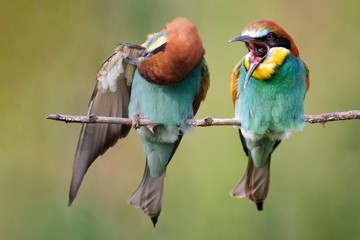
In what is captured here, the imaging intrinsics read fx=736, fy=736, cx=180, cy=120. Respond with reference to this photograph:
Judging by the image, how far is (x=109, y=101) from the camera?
7.14 feet

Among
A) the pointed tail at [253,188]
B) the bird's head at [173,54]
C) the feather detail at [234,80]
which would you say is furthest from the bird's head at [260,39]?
the pointed tail at [253,188]

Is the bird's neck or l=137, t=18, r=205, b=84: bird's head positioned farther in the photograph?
the bird's neck

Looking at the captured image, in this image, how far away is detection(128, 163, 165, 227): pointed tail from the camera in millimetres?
2160

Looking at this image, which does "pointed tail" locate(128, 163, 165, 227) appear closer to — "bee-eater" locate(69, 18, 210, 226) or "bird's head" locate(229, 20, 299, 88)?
"bee-eater" locate(69, 18, 210, 226)

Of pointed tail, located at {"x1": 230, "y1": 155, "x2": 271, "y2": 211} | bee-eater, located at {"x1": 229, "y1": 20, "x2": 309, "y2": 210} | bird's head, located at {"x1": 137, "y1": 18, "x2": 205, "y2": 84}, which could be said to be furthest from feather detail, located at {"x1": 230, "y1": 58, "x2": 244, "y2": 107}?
bird's head, located at {"x1": 137, "y1": 18, "x2": 205, "y2": 84}

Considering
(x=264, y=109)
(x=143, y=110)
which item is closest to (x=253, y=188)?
(x=264, y=109)

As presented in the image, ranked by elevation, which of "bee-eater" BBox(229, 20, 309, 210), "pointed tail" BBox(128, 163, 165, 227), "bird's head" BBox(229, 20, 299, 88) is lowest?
"pointed tail" BBox(128, 163, 165, 227)

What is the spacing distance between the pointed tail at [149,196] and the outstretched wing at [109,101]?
197mm

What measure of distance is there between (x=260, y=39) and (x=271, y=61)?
0.11 metres

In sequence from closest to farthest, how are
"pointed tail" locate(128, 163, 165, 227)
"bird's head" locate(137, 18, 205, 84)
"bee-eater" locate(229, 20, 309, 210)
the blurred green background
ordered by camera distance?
"bird's head" locate(137, 18, 205, 84)
"bee-eater" locate(229, 20, 309, 210)
"pointed tail" locate(128, 163, 165, 227)
the blurred green background

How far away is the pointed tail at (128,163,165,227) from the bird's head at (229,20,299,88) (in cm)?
66

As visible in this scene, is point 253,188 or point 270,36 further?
point 253,188

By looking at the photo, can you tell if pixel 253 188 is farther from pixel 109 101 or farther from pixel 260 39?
pixel 260 39

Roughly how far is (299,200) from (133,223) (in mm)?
779
